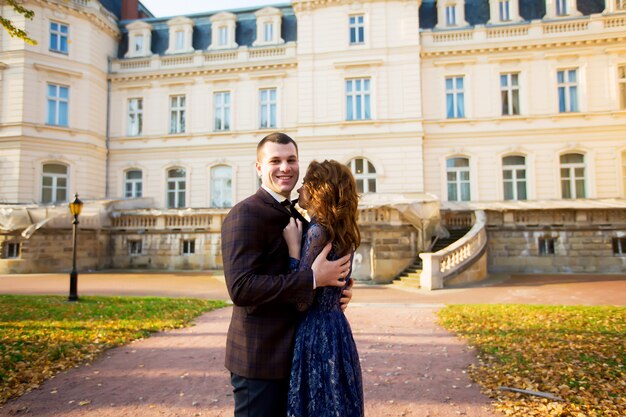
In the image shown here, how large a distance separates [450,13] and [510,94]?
5.96 m

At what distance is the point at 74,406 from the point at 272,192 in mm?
3401

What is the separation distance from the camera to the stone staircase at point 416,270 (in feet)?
46.0

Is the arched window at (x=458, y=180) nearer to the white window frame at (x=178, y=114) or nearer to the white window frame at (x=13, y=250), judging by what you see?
the white window frame at (x=178, y=114)

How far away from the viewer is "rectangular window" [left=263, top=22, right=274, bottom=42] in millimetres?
24391

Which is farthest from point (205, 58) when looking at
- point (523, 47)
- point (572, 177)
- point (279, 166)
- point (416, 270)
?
point (279, 166)

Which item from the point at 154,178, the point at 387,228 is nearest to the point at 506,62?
the point at 387,228

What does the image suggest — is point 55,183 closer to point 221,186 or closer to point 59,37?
point 59,37

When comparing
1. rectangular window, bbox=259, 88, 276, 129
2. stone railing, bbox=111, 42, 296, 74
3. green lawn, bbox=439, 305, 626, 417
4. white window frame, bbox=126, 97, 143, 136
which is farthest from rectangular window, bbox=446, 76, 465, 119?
white window frame, bbox=126, 97, 143, 136

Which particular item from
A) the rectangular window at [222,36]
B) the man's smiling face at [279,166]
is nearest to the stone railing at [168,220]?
the rectangular window at [222,36]

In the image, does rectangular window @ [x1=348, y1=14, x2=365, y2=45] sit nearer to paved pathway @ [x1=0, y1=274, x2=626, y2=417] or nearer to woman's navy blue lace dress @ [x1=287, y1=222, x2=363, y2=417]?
paved pathway @ [x1=0, y1=274, x2=626, y2=417]

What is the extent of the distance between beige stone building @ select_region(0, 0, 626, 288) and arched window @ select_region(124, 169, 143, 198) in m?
0.09

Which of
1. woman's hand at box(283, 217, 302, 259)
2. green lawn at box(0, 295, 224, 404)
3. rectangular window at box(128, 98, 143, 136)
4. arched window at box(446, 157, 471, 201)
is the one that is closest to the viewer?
woman's hand at box(283, 217, 302, 259)

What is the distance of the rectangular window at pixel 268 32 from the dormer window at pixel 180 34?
4.85 m

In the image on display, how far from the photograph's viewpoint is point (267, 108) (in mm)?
23891
